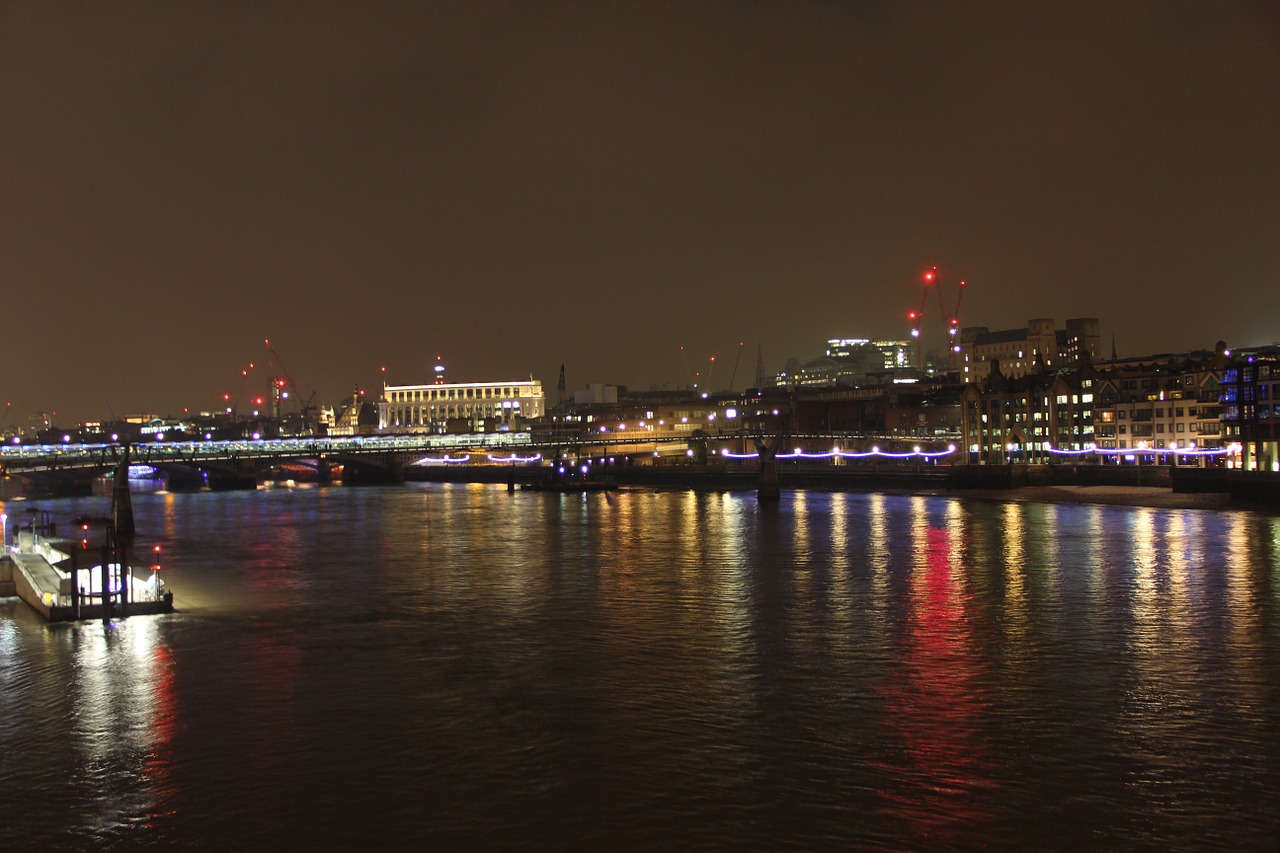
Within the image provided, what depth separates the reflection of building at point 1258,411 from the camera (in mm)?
50781

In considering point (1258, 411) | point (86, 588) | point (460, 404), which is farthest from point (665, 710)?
point (460, 404)

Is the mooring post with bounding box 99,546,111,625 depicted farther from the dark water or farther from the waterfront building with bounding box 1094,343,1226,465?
the waterfront building with bounding box 1094,343,1226,465

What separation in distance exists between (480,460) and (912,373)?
74238 millimetres

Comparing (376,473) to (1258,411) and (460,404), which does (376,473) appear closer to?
(460,404)

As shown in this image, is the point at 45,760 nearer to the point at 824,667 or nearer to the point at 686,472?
the point at 824,667

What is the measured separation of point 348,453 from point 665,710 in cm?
8000

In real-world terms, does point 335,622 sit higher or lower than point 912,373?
lower

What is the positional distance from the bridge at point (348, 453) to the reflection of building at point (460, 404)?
44.4 meters

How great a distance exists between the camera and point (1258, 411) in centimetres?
5150

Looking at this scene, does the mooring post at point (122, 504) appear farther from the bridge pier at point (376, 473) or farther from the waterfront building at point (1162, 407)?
the waterfront building at point (1162, 407)

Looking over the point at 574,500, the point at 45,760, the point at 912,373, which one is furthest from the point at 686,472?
the point at 912,373

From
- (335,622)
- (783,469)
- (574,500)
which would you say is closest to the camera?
(335,622)

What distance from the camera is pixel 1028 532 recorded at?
127ft

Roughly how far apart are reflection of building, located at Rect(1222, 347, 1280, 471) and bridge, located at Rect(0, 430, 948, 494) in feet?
100
